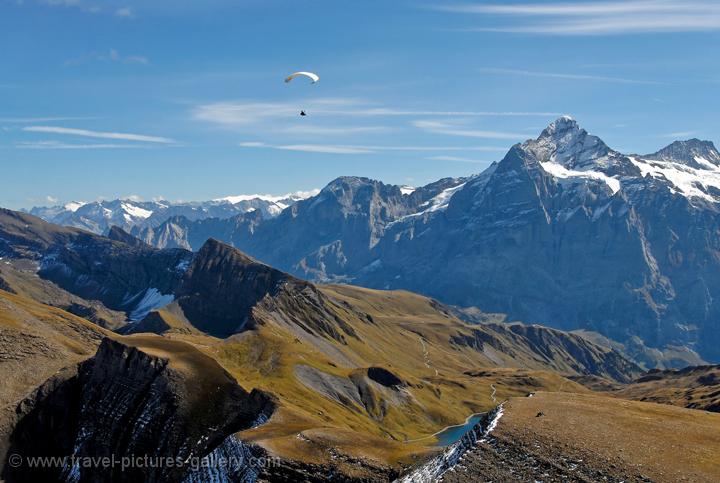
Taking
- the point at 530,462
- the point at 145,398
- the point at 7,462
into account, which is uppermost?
the point at 530,462

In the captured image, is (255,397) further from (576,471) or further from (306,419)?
(576,471)

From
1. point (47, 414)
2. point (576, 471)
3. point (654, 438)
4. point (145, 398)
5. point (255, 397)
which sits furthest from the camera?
point (47, 414)

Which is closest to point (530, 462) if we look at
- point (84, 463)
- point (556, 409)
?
point (556, 409)

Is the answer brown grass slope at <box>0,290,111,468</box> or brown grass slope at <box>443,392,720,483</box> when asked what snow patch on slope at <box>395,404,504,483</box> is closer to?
brown grass slope at <box>443,392,720,483</box>

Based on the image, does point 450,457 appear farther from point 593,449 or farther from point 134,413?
point 134,413

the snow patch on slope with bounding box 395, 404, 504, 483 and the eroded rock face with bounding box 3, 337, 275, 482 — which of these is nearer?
the snow patch on slope with bounding box 395, 404, 504, 483

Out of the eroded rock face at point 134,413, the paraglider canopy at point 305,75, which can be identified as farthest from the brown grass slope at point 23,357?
the paraglider canopy at point 305,75

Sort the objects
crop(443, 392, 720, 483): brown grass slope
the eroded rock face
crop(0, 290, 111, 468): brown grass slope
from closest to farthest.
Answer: crop(443, 392, 720, 483): brown grass slope → the eroded rock face → crop(0, 290, 111, 468): brown grass slope

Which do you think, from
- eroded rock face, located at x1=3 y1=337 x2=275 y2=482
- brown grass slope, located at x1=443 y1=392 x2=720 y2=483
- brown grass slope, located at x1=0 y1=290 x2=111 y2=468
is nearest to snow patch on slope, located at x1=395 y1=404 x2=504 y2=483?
brown grass slope, located at x1=443 y1=392 x2=720 y2=483

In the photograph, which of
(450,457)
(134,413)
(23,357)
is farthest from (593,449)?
(23,357)
